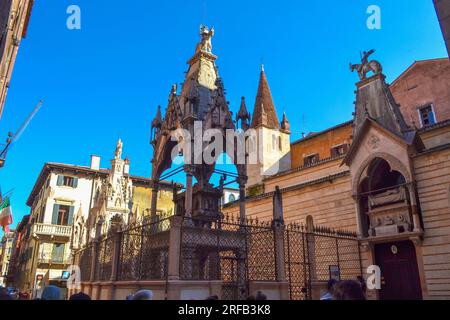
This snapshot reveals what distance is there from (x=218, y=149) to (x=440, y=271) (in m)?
10.4

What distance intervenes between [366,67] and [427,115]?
6.81 m

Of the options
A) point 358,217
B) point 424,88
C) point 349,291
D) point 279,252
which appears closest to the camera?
point 349,291

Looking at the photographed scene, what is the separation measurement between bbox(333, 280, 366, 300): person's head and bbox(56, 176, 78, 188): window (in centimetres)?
4245

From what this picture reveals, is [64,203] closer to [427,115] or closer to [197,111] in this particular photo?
[197,111]

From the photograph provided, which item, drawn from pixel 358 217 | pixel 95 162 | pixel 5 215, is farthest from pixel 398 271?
pixel 95 162

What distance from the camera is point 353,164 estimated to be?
733 inches

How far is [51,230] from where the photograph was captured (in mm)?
38344

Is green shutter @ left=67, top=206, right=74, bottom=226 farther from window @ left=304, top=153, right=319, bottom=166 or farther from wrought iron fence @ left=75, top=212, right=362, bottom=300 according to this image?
wrought iron fence @ left=75, top=212, right=362, bottom=300

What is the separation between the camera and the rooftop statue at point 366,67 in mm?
18953

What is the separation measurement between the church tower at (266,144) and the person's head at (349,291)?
26.8m

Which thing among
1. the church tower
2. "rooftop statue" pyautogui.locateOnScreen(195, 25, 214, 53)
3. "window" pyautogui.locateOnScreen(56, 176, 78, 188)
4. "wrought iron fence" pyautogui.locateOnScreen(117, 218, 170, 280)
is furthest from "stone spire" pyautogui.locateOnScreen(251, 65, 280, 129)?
"wrought iron fence" pyautogui.locateOnScreen(117, 218, 170, 280)

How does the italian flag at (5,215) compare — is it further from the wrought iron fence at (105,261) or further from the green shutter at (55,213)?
the green shutter at (55,213)

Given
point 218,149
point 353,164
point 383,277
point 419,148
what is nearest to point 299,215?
point 353,164
